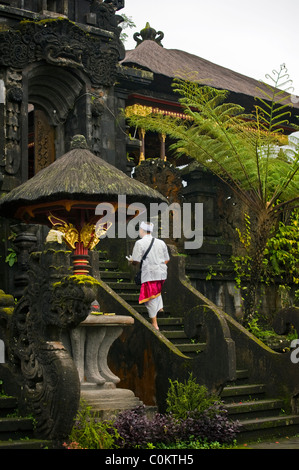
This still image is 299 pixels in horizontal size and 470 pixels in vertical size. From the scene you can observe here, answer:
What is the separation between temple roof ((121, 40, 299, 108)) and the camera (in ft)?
62.2

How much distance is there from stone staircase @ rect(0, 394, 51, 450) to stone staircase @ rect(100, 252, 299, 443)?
3.29 m

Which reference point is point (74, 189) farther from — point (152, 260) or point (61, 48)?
point (61, 48)

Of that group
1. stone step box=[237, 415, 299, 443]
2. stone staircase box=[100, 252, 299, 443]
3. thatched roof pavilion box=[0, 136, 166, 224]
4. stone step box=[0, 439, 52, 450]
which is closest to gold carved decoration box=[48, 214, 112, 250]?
thatched roof pavilion box=[0, 136, 166, 224]

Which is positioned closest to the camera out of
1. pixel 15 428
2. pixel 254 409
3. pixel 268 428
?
pixel 15 428

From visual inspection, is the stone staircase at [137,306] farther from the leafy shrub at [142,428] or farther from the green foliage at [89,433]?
the green foliage at [89,433]

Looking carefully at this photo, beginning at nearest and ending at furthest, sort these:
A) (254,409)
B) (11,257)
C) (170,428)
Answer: (170,428) < (254,409) < (11,257)

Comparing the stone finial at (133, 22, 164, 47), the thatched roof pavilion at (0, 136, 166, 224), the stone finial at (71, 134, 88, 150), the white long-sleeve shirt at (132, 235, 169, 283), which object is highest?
the stone finial at (133, 22, 164, 47)

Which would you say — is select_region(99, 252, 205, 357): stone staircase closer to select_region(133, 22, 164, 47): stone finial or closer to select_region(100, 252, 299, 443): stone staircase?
select_region(100, 252, 299, 443): stone staircase

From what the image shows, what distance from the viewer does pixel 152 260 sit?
12.3 metres

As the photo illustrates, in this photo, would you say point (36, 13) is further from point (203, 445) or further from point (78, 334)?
point (203, 445)

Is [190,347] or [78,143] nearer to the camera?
[78,143]

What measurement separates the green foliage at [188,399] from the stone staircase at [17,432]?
220 cm

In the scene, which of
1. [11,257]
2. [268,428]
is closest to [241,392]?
[268,428]

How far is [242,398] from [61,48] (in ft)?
24.8
